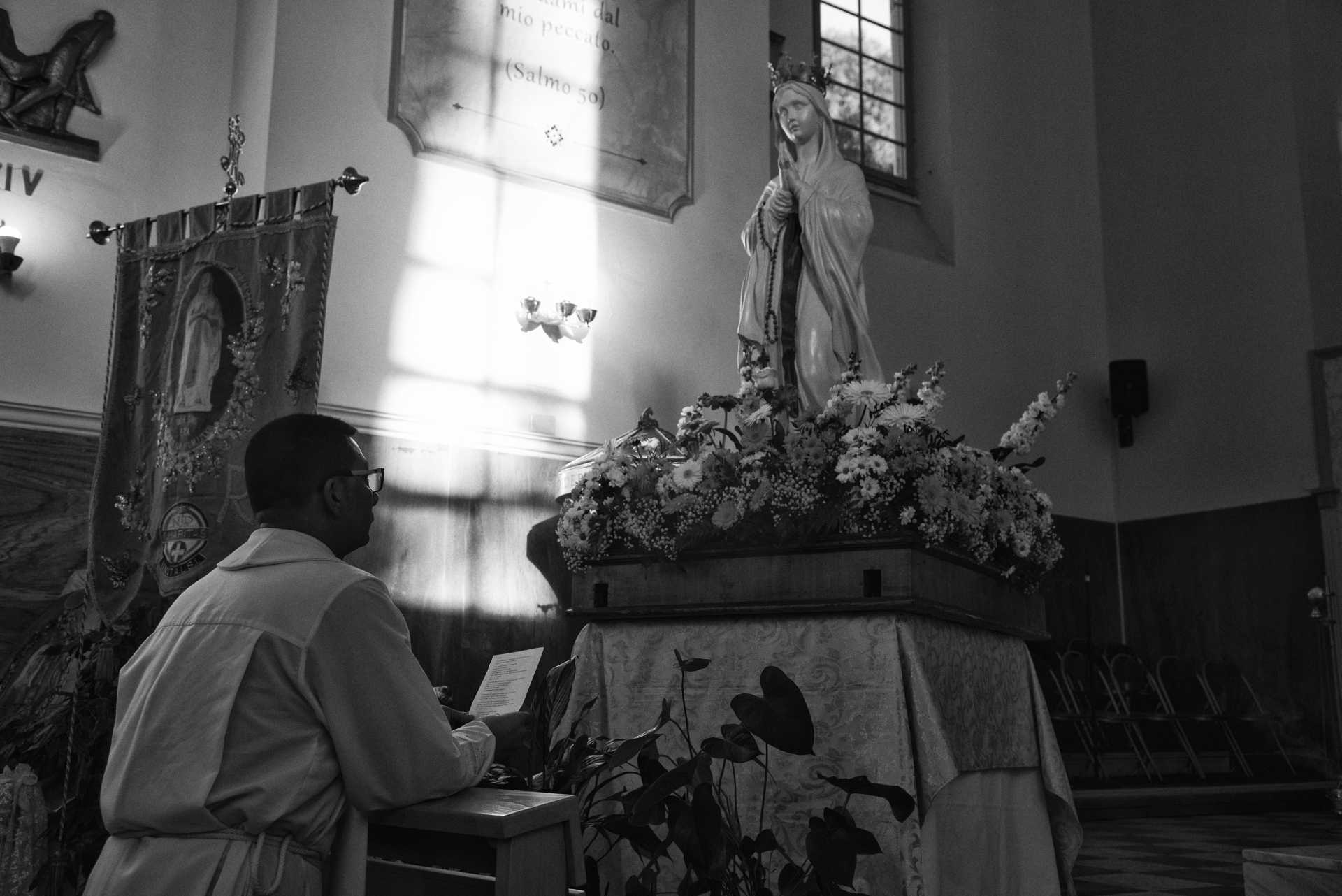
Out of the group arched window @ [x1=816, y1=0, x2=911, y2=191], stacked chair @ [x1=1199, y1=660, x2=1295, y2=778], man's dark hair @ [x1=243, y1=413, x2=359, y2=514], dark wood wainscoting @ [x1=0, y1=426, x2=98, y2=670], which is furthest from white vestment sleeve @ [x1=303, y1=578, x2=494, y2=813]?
arched window @ [x1=816, y1=0, x2=911, y2=191]

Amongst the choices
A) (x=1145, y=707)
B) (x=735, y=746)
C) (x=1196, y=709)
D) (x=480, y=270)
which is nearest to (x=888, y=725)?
(x=735, y=746)

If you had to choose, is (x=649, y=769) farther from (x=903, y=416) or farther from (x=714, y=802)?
(x=903, y=416)

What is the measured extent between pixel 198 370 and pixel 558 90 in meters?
3.86

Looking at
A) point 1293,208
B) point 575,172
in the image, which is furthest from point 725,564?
point 1293,208

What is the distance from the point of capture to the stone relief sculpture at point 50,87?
6.70 metres

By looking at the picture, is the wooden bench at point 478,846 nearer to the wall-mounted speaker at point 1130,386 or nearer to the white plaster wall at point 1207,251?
the white plaster wall at point 1207,251

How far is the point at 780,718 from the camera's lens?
3018mm

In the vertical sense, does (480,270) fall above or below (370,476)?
above

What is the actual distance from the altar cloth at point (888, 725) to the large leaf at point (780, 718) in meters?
0.72

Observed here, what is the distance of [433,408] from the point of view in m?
7.27

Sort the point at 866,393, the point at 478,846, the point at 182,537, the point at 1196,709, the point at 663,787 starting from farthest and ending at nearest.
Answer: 1. the point at 1196,709
2. the point at 182,537
3. the point at 866,393
4. the point at 663,787
5. the point at 478,846

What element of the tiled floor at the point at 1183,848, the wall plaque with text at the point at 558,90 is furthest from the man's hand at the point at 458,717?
the wall plaque with text at the point at 558,90

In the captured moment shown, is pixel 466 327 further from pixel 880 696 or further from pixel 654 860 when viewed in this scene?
pixel 654 860

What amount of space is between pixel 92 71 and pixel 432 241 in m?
2.09
